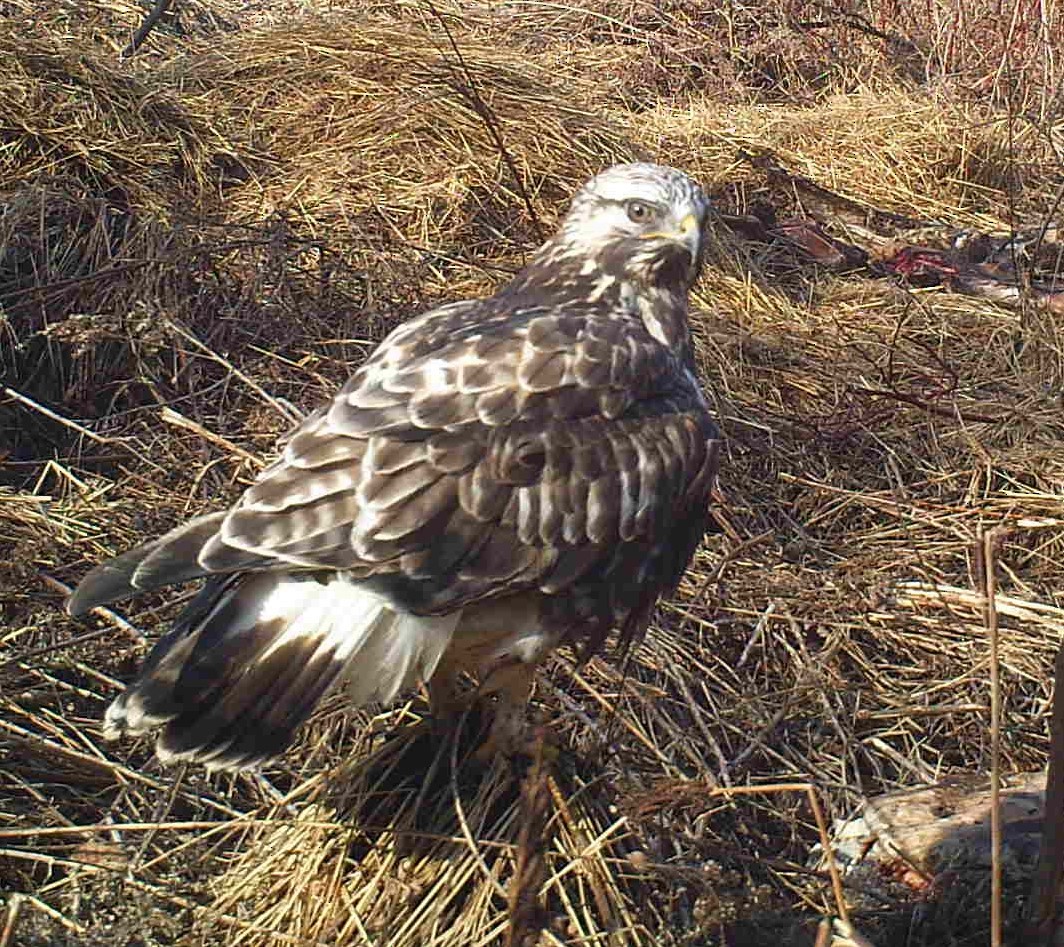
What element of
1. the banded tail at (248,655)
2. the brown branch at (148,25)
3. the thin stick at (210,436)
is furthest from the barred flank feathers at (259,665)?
the brown branch at (148,25)

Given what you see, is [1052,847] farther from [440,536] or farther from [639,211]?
[639,211]

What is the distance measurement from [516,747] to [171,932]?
71 cm

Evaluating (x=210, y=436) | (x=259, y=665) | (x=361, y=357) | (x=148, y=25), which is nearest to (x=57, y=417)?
(x=210, y=436)

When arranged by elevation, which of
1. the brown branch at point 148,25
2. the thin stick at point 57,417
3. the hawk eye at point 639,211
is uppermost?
the brown branch at point 148,25

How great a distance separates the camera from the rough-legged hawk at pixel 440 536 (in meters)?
2.22

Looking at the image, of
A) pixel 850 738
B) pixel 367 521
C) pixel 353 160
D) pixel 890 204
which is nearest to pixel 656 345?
pixel 367 521

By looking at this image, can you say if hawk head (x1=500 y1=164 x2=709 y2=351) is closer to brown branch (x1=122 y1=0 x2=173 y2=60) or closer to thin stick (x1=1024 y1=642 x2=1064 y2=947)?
thin stick (x1=1024 y1=642 x2=1064 y2=947)

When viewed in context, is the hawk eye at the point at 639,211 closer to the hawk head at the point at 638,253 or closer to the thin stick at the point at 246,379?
the hawk head at the point at 638,253

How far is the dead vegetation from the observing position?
2535 mm

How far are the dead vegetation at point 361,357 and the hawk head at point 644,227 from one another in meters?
0.89

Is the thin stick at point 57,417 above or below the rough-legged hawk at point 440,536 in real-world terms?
below

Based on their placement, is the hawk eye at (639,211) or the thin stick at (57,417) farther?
the thin stick at (57,417)

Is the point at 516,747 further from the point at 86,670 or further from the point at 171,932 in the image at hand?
the point at 86,670

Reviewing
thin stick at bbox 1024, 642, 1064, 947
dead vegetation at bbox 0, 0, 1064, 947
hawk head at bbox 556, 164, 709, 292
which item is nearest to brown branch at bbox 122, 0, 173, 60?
dead vegetation at bbox 0, 0, 1064, 947
